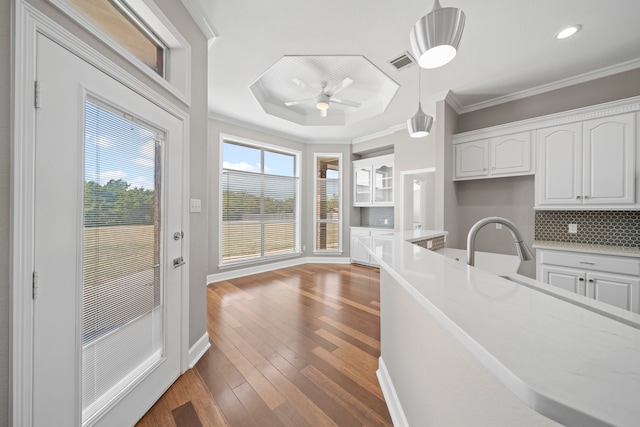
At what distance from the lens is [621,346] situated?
356 mm

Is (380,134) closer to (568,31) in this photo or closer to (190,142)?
(568,31)

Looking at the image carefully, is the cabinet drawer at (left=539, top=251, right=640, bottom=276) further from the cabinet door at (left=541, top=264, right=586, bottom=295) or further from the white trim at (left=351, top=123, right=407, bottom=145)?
the white trim at (left=351, top=123, right=407, bottom=145)

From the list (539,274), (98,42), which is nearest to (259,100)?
(98,42)

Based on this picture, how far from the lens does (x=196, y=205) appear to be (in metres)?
1.97

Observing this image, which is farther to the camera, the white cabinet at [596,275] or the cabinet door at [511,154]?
the cabinet door at [511,154]

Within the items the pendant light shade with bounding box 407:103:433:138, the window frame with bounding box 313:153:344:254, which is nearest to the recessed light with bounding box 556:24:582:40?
the pendant light shade with bounding box 407:103:433:138

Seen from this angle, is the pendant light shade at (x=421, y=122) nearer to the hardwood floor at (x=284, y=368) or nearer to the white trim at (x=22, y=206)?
the hardwood floor at (x=284, y=368)

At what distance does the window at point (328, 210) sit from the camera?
5.52 metres

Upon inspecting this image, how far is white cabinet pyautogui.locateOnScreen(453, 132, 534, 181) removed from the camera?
3.01 m

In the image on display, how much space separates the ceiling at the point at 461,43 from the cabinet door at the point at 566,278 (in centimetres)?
229

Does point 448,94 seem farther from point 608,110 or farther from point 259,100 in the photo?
point 259,100

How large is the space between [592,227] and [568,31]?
7.18ft

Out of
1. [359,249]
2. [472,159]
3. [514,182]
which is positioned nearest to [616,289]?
[514,182]

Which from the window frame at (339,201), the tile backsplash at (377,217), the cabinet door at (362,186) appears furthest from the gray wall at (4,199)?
the tile backsplash at (377,217)
